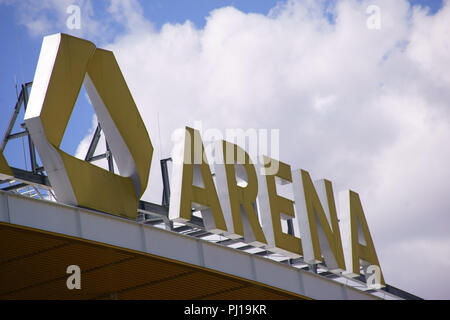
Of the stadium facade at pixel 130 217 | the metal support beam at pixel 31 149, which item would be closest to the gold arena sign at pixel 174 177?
the stadium facade at pixel 130 217

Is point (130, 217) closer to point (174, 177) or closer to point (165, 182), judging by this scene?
point (174, 177)

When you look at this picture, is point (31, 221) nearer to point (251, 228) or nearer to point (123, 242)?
point (123, 242)

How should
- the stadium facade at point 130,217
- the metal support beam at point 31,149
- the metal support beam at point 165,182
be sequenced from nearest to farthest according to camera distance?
the stadium facade at point 130,217 → the metal support beam at point 31,149 → the metal support beam at point 165,182

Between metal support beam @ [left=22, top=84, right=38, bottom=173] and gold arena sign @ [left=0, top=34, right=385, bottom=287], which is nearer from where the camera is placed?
gold arena sign @ [left=0, top=34, right=385, bottom=287]

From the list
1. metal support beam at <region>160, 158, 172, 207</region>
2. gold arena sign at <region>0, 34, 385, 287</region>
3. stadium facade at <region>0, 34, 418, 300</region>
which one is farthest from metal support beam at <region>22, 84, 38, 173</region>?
metal support beam at <region>160, 158, 172, 207</region>

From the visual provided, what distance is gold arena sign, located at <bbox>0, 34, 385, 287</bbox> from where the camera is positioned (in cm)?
1927

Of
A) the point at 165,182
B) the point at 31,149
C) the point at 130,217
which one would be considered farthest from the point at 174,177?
the point at 31,149

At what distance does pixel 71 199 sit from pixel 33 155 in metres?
3.63

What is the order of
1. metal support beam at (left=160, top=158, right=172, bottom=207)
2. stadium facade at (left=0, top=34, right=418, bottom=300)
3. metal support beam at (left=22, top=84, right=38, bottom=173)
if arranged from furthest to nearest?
metal support beam at (left=160, top=158, right=172, bottom=207) < metal support beam at (left=22, top=84, right=38, bottom=173) < stadium facade at (left=0, top=34, right=418, bottom=300)

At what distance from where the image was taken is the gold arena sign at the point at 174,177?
19266mm

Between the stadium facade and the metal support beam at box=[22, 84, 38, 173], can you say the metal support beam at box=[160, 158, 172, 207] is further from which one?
the metal support beam at box=[22, 84, 38, 173]

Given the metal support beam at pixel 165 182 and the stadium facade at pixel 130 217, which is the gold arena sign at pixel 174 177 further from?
the metal support beam at pixel 165 182

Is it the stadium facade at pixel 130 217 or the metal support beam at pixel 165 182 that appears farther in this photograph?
the metal support beam at pixel 165 182

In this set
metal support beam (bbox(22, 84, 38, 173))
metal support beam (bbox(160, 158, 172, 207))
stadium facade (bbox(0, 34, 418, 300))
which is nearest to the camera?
stadium facade (bbox(0, 34, 418, 300))
